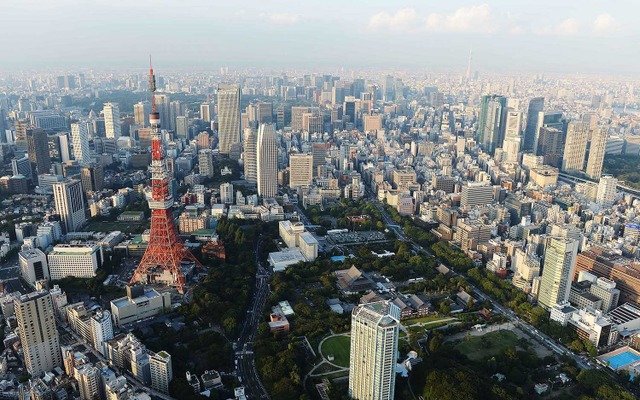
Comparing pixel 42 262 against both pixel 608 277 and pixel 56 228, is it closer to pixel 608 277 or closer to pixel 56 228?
pixel 56 228

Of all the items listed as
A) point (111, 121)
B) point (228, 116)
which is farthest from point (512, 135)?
point (111, 121)

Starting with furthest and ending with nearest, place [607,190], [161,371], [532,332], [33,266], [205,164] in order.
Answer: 1. [205,164]
2. [607,190]
3. [33,266]
4. [532,332]
5. [161,371]

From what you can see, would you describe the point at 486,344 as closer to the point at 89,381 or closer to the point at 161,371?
the point at 161,371

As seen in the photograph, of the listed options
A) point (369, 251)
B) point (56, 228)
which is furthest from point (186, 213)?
point (369, 251)

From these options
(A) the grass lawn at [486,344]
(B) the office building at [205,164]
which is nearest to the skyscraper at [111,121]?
(B) the office building at [205,164]

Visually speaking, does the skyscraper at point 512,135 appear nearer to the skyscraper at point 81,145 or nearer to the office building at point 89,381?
the skyscraper at point 81,145
